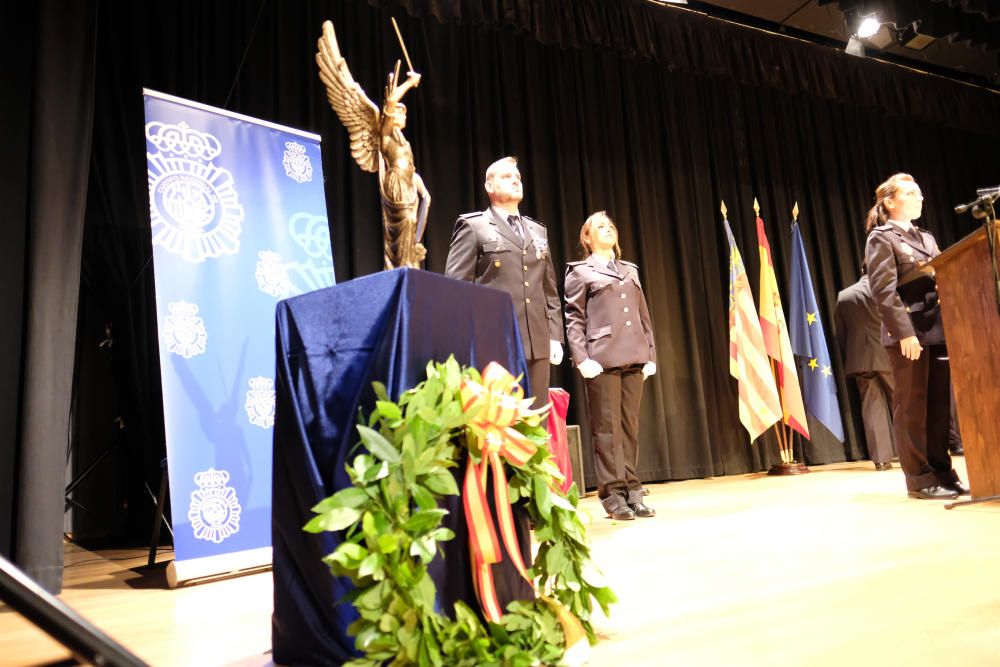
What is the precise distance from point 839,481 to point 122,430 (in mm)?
4345

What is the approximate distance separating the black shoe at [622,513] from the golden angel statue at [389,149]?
5.27ft

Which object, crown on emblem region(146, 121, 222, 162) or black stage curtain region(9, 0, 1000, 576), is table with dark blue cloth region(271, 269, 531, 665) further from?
black stage curtain region(9, 0, 1000, 576)

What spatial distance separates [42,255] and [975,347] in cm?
369

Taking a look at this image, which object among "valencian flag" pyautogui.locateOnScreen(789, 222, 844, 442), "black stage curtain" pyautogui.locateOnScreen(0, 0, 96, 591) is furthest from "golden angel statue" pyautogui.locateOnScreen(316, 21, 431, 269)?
"valencian flag" pyautogui.locateOnScreen(789, 222, 844, 442)

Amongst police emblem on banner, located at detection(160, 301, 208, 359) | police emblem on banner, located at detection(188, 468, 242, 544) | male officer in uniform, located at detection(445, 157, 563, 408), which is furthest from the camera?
male officer in uniform, located at detection(445, 157, 563, 408)

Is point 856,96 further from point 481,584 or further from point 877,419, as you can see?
point 481,584

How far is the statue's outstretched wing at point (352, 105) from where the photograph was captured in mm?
2863

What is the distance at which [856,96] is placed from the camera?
6832 mm

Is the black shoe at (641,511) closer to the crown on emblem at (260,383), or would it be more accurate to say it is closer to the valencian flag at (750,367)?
the crown on emblem at (260,383)

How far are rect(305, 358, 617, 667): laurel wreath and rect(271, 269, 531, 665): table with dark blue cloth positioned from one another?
52 millimetres

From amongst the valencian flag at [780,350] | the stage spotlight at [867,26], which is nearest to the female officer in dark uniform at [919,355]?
the valencian flag at [780,350]

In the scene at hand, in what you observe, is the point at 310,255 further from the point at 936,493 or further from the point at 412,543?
the point at 936,493

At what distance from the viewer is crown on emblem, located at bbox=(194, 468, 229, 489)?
264 cm

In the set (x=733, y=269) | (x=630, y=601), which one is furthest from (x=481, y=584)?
(x=733, y=269)
